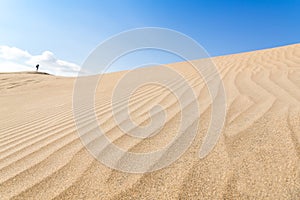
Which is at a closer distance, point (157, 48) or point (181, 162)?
point (181, 162)

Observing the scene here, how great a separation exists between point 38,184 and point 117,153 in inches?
19.0

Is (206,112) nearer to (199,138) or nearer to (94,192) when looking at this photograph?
(199,138)

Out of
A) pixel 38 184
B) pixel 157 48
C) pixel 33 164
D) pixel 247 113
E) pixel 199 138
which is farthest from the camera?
pixel 157 48

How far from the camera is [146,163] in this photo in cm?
137

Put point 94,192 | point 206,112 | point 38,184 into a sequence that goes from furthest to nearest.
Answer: point 206,112
point 38,184
point 94,192

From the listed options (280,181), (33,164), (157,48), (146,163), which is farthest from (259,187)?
(157,48)

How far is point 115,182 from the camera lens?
47.6 inches

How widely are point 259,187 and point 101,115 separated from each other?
6.32ft

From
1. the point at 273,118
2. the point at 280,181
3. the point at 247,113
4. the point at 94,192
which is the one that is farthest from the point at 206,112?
the point at 94,192

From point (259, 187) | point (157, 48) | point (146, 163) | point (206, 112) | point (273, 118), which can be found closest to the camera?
point (259, 187)

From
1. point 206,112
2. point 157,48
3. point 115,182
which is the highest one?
point 157,48

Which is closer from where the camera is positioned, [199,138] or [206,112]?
[199,138]

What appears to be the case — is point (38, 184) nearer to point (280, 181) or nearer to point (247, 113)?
point (280, 181)

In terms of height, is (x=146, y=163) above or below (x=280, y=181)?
below
